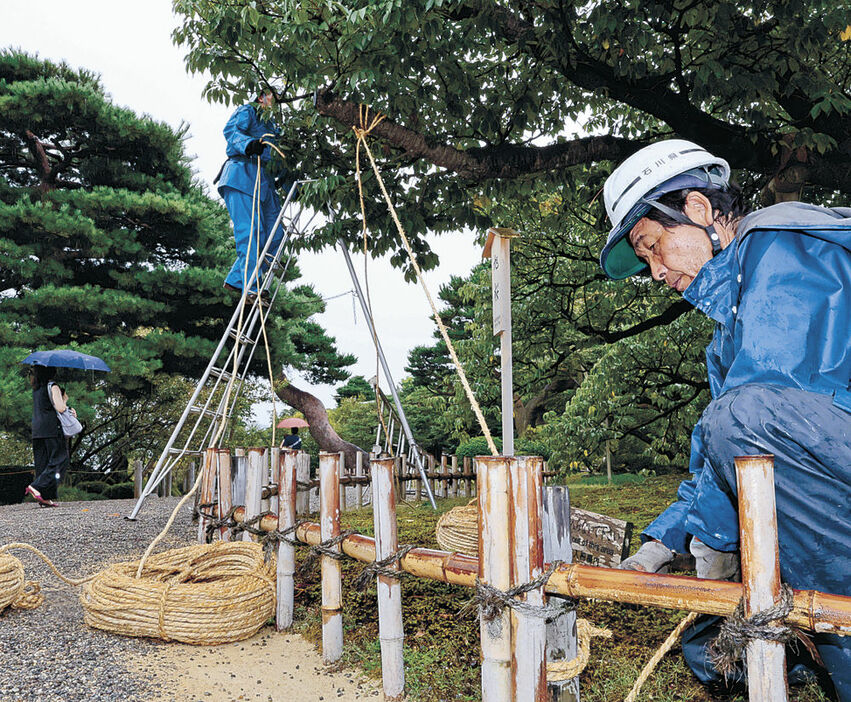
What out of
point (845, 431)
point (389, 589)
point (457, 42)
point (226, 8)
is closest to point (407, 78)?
point (457, 42)

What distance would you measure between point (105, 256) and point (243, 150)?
6.90 meters

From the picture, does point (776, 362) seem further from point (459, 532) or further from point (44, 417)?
point (44, 417)

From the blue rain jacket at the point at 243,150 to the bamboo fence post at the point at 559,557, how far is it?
190 inches

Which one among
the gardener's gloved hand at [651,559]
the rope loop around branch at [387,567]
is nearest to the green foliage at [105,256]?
the rope loop around branch at [387,567]

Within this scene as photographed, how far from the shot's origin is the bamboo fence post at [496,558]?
1943mm

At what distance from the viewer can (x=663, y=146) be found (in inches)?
80.3

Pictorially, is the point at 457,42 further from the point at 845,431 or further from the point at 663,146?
the point at 845,431

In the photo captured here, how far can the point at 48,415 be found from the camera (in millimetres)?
8430

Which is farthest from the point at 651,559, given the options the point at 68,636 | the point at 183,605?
the point at 68,636

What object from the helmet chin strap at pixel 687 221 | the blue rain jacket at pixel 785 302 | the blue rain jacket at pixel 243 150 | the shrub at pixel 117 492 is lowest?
the shrub at pixel 117 492

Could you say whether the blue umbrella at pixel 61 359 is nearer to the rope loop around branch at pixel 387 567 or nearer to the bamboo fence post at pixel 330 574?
the bamboo fence post at pixel 330 574

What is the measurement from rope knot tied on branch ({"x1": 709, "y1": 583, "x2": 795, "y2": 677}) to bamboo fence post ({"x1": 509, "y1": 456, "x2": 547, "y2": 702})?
0.52 metres

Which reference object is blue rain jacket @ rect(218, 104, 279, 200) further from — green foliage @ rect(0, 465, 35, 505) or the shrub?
the shrub

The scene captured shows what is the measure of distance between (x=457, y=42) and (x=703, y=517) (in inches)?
156
